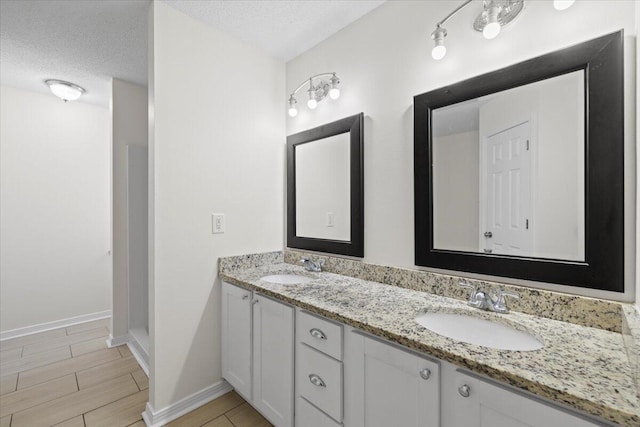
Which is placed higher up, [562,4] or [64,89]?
[64,89]

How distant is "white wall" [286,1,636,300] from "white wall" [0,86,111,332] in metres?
2.81

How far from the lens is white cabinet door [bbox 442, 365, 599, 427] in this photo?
2.28 feet

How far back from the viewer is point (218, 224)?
6.40ft

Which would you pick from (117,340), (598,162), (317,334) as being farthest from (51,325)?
(598,162)

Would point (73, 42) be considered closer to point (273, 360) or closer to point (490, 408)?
point (273, 360)

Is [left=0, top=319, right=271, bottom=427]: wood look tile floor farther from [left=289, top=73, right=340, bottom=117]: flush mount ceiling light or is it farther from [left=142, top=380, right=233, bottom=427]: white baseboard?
[left=289, top=73, right=340, bottom=117]: flush mount ceiling light

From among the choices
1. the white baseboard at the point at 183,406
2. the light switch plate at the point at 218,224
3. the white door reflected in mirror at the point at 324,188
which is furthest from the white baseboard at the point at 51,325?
the white door reflected in mirror at the point at 324,188

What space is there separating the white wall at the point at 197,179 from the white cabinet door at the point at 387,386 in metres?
1.13

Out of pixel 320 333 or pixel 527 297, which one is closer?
pixel 527 297

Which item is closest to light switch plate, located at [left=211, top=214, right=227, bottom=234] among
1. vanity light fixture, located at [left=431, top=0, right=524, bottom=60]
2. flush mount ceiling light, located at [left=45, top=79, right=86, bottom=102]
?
vanity light fixture, located at [left=431, top=0, right=524, bottom=60]

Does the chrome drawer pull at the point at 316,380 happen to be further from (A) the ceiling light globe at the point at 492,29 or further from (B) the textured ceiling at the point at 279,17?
(B) the textured ceiling at the point at 279,17

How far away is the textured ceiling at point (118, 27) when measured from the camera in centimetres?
170

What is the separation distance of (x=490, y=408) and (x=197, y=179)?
70.2 inches

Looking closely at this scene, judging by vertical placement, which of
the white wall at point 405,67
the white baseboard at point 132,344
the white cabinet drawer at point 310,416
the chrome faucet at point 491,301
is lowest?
the white baseboard at point 132,344
